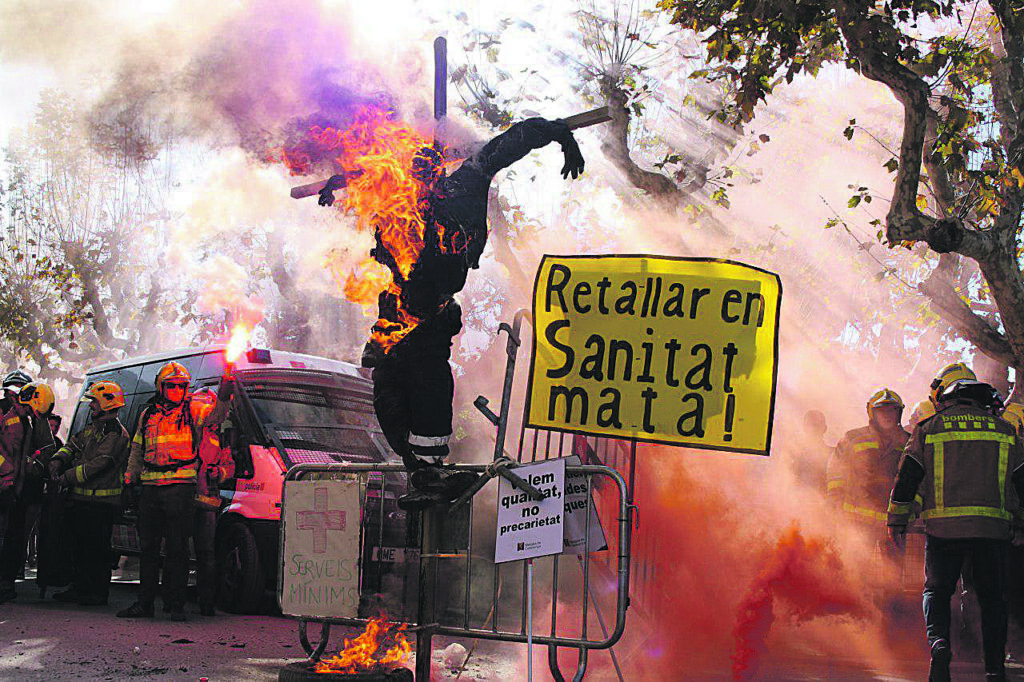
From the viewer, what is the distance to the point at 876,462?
9.09 metres

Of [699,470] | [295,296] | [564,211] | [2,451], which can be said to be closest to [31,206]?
[295,296]

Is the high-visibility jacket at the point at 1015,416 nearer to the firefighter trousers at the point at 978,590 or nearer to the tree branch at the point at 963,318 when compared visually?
the firefighter trousers at the point at 978,590

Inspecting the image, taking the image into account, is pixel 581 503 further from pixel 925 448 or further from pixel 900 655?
pixel 900 655

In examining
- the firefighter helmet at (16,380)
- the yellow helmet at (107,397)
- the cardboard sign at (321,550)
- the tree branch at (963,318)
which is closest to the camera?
the cardboard sign at (321,550)

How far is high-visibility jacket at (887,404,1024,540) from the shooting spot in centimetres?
633

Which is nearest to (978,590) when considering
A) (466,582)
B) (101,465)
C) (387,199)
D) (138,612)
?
(466,582)

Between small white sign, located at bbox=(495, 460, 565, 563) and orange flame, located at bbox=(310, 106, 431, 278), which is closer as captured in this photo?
small white sign, located at bbox=(495, 460, 565, 563)

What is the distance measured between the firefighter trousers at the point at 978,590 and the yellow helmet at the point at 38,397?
824 centimetres

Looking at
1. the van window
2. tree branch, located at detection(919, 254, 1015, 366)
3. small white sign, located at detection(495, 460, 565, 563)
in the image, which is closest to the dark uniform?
the van window

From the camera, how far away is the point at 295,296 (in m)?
21.7

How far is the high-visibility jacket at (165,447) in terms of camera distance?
28.5 feet

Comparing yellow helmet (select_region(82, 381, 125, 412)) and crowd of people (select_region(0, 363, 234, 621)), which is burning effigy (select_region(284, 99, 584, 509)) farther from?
yellow helmet (select_region(82, 381, 125, 412))

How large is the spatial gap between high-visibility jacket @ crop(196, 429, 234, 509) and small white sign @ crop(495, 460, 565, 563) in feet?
15.2

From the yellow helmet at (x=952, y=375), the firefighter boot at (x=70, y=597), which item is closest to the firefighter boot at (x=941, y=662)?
the yellow helmet at (x=952, y=375)
